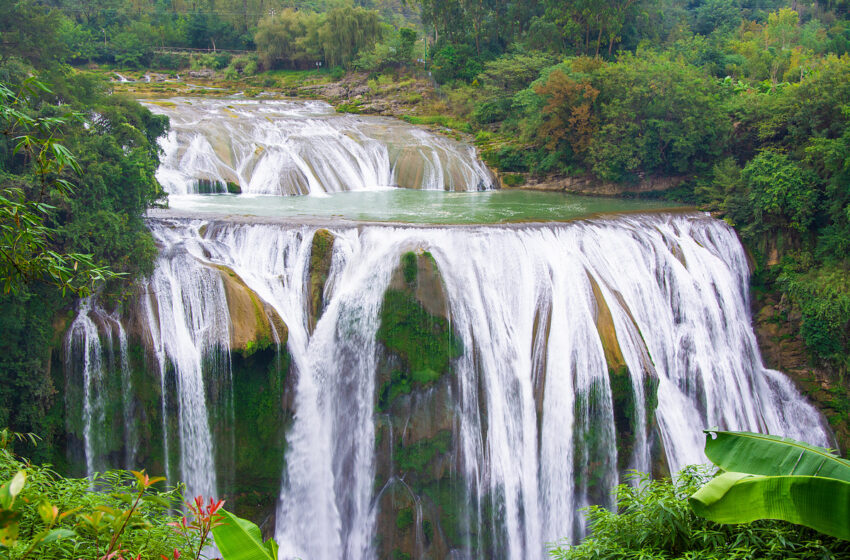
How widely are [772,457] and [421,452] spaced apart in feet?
24.5

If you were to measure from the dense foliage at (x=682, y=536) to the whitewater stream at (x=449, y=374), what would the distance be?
589 centimetres

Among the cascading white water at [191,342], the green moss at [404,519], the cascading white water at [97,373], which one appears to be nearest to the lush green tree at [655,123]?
the green moss at [404,519]

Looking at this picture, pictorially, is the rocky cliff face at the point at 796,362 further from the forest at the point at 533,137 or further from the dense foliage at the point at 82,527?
the dense foliage at the point at 82,527

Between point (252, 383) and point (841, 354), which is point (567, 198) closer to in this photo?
point (841, 354)

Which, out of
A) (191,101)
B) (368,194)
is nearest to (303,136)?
(368,194)

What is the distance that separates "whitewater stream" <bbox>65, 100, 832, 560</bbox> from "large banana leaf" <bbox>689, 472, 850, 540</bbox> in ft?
24.0

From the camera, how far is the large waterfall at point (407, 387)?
10.9m

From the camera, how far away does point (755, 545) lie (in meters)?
4.37

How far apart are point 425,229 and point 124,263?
5.88 meters

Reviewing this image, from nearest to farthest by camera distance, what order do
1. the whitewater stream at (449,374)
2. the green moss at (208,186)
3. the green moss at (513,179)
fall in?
the whitewater stream at (449,374) < the green moss at (208,186) < the green moss at (513,179)

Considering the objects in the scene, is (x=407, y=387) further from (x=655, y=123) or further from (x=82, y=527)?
(x=655, y=123)

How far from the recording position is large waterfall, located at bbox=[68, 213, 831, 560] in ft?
35.6

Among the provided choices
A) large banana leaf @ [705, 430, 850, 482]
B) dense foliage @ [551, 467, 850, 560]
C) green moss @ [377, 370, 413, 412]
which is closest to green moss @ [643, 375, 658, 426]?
green moss @ [377, 370, 413, 412]

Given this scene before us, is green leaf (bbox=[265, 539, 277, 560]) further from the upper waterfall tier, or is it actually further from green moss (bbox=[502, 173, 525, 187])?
green moss (bbox=[502, 173, 525, 187])
